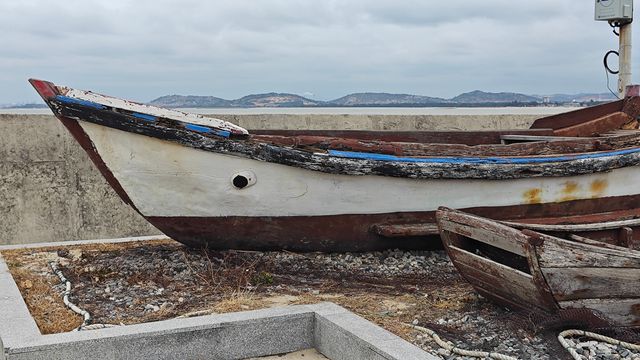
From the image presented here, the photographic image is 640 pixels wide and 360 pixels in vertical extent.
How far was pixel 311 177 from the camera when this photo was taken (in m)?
6.41

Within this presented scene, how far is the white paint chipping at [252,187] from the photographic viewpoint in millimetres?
6109

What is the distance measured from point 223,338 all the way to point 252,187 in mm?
2077

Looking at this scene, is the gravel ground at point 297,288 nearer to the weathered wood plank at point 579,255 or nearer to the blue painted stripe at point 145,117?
the weathered wood plank at point 579,255

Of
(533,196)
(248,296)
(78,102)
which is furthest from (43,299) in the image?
(533,196)

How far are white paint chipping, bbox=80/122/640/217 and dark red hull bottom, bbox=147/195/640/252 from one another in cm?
7

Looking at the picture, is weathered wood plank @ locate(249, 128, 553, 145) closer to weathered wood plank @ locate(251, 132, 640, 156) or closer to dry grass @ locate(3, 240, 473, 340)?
weathered wood plank @ locate(251, 132, 640, 156)

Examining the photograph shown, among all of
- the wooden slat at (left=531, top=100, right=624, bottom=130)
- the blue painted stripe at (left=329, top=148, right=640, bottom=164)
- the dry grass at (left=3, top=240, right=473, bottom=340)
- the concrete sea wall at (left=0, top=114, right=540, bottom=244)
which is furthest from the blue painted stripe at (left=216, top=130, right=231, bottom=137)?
the wooden slat at (left=531, top=100, right=624, bottom=130)

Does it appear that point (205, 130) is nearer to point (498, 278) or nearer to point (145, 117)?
point (145, 117)

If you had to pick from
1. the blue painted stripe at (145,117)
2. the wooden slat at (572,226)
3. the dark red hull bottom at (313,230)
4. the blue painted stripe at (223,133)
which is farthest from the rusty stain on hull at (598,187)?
the blue painted stripe at (145,117)

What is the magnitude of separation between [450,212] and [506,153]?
2.05 metres

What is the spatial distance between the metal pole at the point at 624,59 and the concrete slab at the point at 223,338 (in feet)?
26.1

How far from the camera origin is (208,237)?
6.53 metres

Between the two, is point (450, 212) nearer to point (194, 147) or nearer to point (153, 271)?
point (194, 147)

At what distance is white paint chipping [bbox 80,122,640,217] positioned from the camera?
20.0 ft
